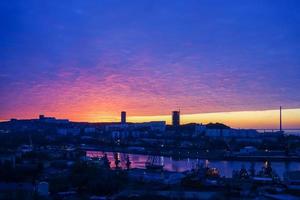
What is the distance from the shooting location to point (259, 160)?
44.7ft

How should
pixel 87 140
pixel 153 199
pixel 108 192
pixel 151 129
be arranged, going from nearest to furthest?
pixel 153 199 < pixel 108 192 < pixel 87 140 < pixel 151 129

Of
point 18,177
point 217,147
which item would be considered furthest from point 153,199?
point 217,147

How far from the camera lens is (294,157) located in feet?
47.4

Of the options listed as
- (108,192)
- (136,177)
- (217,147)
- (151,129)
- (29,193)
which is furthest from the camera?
(151,129)

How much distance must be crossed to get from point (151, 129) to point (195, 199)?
26217 mm

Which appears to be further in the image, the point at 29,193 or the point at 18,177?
the point at 18,177

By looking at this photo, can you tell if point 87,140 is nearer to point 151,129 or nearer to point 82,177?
point 151,129

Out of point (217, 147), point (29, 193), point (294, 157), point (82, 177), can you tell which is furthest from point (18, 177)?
point (217, 147)

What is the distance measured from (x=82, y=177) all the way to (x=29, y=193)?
3.71ft

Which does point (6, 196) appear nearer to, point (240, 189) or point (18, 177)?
point (18, 177)

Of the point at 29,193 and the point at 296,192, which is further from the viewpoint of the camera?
the point at 296,192

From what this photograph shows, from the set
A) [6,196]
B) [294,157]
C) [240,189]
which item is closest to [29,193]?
[6,196]

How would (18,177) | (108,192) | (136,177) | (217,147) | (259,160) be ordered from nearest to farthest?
1. (108,192)
2. (18,177)
3. (136,177)
4. (259,160)
5. (217,147)

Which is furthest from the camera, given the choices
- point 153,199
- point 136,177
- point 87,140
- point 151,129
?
point 151,129
